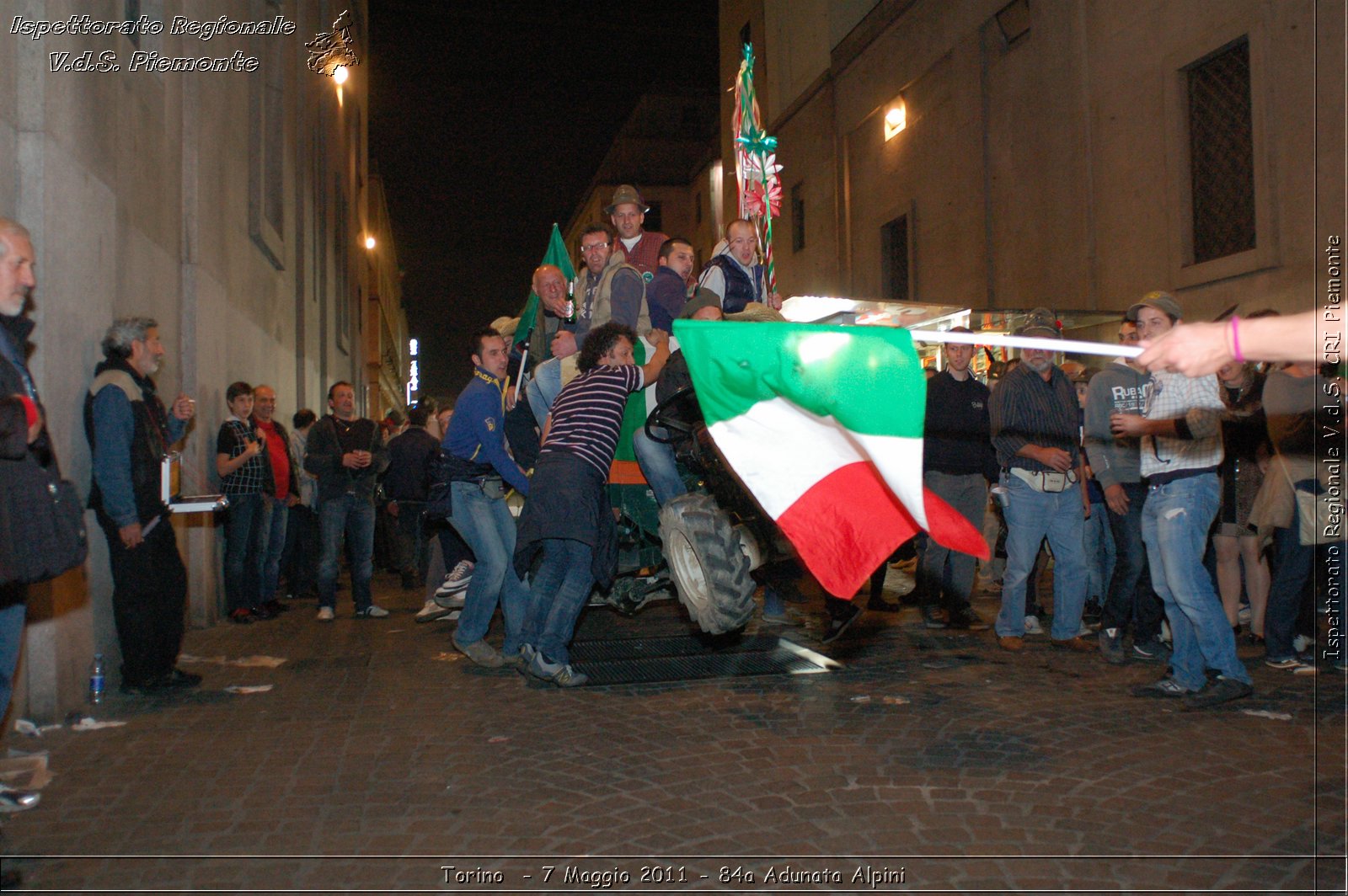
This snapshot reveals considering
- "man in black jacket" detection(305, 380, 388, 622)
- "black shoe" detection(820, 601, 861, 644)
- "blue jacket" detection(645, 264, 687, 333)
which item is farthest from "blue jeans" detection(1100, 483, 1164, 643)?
"man in black jacket" detection(305, 380, 388, 622)

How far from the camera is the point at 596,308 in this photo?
7.01 meters

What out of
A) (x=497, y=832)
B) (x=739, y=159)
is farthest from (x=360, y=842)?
(x=739, y=159)

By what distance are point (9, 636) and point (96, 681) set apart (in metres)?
2.10

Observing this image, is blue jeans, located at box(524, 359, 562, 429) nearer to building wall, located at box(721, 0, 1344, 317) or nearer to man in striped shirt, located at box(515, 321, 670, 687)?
man in striped shirt, located at box(515, 321, 670, 687)

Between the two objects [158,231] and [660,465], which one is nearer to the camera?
[660,465]

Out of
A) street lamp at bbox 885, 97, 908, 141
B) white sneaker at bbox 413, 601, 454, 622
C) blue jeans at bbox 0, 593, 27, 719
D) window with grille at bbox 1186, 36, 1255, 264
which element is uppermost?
street lamp at bbox 885, 97, 908, 141

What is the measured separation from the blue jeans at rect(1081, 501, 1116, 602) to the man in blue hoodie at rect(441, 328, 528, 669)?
4535mm

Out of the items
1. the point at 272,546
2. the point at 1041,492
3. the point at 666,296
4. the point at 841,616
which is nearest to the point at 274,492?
the point at 272,546

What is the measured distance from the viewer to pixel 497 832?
3.63 meters

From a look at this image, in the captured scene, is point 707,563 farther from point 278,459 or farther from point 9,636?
point 278,459

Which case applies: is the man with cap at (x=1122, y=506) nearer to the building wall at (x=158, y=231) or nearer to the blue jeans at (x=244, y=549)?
the building wall at (x=158, y=231)

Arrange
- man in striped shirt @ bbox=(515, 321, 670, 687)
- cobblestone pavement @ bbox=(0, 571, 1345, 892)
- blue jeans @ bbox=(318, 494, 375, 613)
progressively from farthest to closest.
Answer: blue jeans @ bbox=(318, 494, 375, 613) → man in striped shirt @ bbox=(515, 321, 670, 687) → cobblestone pavement @ bbox=(0, 571, 1345, 892)

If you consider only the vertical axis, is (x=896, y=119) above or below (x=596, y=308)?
above

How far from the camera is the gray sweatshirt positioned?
21.0 feet
